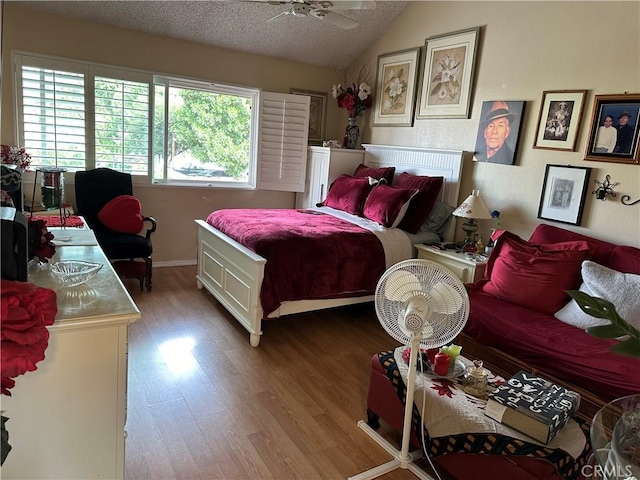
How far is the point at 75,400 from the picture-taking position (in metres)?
1.36

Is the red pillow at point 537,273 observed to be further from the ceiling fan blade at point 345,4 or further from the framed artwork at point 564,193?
the ceiling fan blade at point 345,4

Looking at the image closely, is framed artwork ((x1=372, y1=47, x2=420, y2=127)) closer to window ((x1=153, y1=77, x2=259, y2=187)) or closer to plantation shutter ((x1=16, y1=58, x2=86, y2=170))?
window ((x1=153, y1=77, x2=259, y2=187))

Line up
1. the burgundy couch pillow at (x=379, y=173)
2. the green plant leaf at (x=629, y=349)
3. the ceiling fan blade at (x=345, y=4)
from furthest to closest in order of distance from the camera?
the burgundy couch pillow at (x=379, y=173)
the ceiling fan blade at (x=345, y=4)
the green plant leaf at (x=629, y=349)

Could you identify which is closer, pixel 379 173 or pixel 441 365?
pixel 441 365

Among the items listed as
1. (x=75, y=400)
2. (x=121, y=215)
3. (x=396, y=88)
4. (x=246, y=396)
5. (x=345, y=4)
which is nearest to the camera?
(x=75, y=400)

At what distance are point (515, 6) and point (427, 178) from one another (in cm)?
145

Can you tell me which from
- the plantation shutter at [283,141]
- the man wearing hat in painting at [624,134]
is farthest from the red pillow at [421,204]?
the plantation shutter at [283,141]

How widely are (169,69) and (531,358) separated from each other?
13.4 feet

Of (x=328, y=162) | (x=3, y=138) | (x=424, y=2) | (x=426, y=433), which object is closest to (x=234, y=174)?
(x=328, y=162)

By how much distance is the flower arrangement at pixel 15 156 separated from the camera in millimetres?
3730

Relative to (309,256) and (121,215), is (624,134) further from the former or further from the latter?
(121,215)

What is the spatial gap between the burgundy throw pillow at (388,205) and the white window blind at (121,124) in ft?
7.65

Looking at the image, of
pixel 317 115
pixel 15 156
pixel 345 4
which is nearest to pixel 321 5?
pixel 345 4

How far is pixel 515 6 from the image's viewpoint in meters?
3.47
